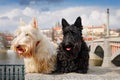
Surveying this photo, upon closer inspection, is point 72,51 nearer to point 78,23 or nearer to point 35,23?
point 78,23

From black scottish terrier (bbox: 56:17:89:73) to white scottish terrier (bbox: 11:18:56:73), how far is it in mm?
119

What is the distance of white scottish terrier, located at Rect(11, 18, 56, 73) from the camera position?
11.2 ft

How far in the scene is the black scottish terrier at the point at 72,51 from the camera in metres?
3.49

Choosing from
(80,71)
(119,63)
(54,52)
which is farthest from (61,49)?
(119,63)

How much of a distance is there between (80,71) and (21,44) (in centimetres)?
84

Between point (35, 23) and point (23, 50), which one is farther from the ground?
point (35, 23)

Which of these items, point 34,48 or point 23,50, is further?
point 34,48

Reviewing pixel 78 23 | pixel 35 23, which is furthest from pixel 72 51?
pixel 35 23

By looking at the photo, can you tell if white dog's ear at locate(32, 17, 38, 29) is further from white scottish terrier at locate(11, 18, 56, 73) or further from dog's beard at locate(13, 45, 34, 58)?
dog's beard at locate(13, 45, 34, 58)

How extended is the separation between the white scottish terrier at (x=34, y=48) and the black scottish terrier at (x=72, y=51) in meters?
0.12

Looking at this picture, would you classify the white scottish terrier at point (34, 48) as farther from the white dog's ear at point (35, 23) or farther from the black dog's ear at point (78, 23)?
the black dog's ear at point (78, 23)

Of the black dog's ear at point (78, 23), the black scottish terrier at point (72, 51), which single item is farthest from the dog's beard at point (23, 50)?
the black dog's ear at point (78, 23)

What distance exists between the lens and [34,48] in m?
3.52

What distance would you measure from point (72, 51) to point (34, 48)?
0.45 metres
